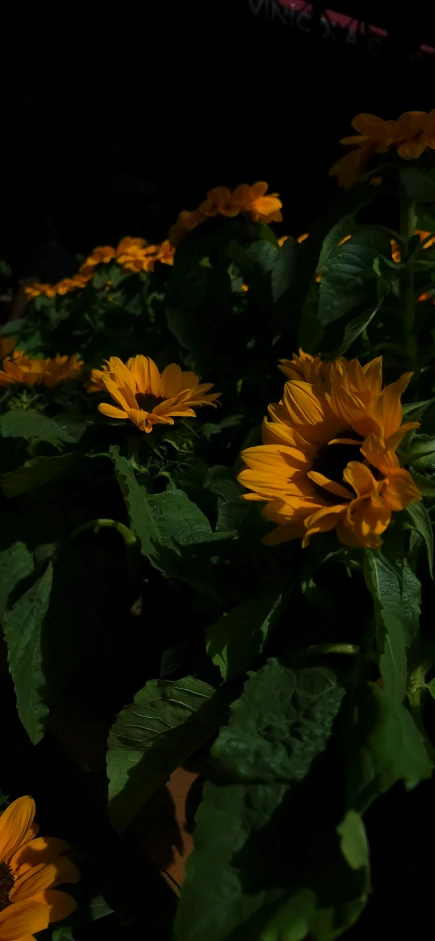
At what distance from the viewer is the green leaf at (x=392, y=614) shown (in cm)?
46

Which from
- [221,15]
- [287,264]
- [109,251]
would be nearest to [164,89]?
[221,15]

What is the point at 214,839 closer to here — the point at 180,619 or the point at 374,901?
the point at 374,901

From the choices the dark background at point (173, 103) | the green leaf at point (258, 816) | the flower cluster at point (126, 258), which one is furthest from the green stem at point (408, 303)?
the dark background at point (173, 103)

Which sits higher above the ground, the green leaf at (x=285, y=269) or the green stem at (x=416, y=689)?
the green leaf at (x=285, y=269)

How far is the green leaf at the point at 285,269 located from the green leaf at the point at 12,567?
0.43 meters

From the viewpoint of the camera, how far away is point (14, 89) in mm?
3686

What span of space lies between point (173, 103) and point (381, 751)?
3365mm

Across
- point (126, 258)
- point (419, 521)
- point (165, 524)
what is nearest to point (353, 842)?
point (419, 521)

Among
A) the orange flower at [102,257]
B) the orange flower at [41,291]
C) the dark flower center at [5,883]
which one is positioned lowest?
the orange flower at [41,291]

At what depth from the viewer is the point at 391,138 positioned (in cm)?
73

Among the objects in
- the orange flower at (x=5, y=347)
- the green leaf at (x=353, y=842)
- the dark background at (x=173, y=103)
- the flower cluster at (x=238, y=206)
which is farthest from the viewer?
the dark background at (x=173, y=103)

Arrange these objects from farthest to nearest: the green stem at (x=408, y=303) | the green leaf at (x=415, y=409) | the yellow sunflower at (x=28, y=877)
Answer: the green stem at (x=408, y=303), the yellow sunflower at (x=28, y=877), the green leaf at (x=415, y=409)

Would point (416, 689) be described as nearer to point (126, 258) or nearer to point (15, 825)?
point (15, 825)

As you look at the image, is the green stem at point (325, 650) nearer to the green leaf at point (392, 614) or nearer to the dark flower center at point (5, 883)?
the green leaf at point (392, 614)
